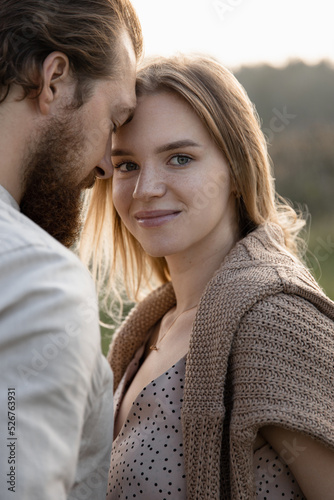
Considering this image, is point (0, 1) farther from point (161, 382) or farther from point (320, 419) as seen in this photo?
point (320, 419)

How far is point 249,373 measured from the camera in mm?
1616

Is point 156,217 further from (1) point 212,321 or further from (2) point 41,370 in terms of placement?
(2) point 41,370

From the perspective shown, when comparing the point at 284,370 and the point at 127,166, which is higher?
the point at 127,166

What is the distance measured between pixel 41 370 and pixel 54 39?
38.1 inches

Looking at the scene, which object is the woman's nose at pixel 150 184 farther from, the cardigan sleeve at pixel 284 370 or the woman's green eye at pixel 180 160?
the cardigan sleeve at pixel 284 370

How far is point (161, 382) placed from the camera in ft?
6.19

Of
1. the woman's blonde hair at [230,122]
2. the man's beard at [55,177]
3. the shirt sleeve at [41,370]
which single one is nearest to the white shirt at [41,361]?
the shirt sleeve at [41,370]

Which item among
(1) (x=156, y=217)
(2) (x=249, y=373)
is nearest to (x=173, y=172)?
(1) (x=156, y=217)

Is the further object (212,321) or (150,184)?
(150,184)

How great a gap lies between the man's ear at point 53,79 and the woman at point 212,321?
38 cm

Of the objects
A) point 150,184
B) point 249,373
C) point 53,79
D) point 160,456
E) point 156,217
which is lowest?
point 160,456

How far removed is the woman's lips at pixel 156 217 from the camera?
205 centimetres

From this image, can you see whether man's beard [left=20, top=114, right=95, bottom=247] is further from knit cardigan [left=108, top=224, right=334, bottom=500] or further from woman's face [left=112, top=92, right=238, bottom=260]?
knit cardigan [left=108, top=224, right=334, bottom=500]

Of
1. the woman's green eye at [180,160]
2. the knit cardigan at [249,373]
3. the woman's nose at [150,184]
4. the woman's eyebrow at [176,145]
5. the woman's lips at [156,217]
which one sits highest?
the woman's eyebrow at [176,145]
